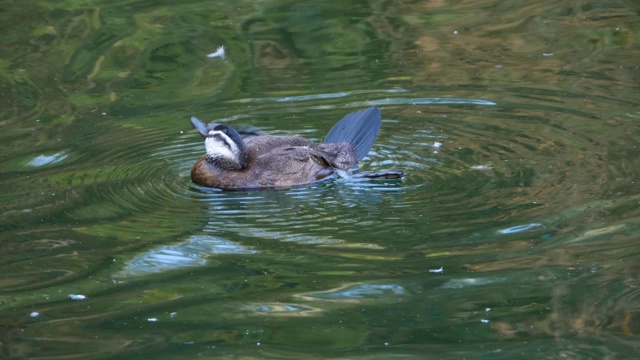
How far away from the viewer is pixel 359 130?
8891 mm

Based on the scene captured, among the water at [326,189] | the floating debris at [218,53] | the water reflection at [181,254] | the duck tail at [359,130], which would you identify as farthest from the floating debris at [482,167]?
the floating debris at [218,53]

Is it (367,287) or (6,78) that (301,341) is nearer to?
(367,287)

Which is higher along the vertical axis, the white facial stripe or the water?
the white facial stripe

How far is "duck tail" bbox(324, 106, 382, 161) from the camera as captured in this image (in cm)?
878

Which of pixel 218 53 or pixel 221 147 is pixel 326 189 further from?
pixel 218 53

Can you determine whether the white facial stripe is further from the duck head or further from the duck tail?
the duck tail

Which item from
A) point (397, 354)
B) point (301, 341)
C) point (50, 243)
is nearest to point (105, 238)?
point (50, 243)

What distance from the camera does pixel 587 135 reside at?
8836mm

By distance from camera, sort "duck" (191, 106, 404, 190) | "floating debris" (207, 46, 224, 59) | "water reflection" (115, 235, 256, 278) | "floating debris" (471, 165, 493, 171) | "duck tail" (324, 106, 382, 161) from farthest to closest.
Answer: "floating debris" (207, 46, 224, 59) < "duck tail" (324, 106, 382, 161) < "duck" (191, 106, 404, 190) < "floating debris" (471, 165, 493, 171) < "water reflection" (115, 235, 256, 278)

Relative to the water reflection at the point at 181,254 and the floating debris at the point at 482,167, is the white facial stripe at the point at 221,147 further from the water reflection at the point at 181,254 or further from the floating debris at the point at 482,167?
→ the floating debris at the point at 482,167

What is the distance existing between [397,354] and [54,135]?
5063 mm

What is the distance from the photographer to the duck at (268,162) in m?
8.34

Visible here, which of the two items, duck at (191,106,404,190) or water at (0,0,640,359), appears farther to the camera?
duck at (191,106,404,190)

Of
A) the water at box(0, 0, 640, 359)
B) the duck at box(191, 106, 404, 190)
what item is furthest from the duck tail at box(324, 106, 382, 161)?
the water at box(0, 0, 640, 359)
